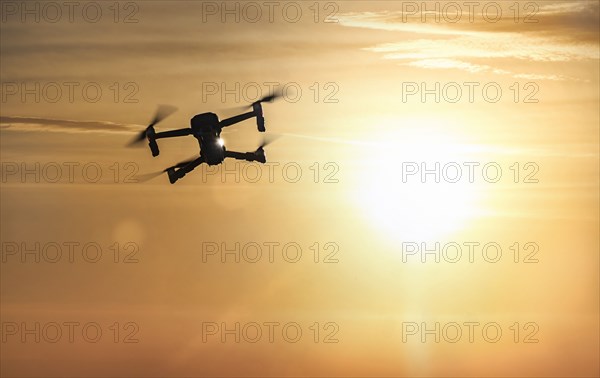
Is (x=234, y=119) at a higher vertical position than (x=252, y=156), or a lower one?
higher

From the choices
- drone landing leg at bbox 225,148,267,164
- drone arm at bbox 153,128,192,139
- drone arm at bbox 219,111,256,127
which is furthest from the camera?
drone landing leg at bbox 225,148,267,164

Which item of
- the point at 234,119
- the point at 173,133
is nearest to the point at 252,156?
the point at 234,119

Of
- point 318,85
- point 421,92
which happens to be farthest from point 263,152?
point 421,92

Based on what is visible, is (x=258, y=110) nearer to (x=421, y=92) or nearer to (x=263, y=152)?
(x=263, y=152)

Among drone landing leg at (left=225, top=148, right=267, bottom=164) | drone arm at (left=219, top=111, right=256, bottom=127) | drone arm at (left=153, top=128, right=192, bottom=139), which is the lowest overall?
drone landing leg at (left=225, top=148, right=267, bottom=164)

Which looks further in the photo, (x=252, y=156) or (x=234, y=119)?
(x=252, y=156)

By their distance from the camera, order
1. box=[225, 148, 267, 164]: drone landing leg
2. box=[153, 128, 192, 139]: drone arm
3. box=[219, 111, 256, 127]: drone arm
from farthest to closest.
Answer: box=[225, 148, 267, 164]: drone landing leg
box=[153, 128, 192, 139]: drone arm
box=[219, 111, 256, 127]: drone arm

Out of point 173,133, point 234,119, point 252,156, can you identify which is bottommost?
point 252,156

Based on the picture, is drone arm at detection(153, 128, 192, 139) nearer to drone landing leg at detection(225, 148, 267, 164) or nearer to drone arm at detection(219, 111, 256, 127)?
drone arm at detection(219, 111, 256, 127)

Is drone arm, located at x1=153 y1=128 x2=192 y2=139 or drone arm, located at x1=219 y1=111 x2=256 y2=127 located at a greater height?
drone arm, located at x1=219 y1=111 x2=256 y2=127

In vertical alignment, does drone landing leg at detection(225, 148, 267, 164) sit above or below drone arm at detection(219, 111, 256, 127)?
below

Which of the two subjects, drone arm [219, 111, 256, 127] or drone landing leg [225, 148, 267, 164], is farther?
drone landing leg [225, 148, 267, 164]

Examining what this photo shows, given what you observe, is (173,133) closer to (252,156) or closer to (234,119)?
(234,119)
